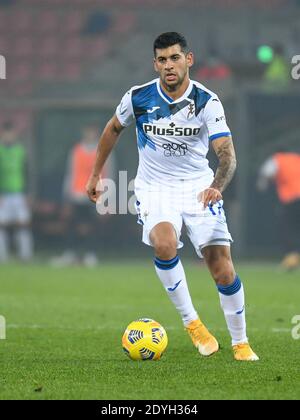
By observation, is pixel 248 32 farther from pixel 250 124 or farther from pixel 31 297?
pixel 31 297

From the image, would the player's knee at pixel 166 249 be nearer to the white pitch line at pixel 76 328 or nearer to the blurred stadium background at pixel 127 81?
the white pitch line at pixel 76 328

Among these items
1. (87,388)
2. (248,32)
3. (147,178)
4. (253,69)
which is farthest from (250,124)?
A: (87,388)

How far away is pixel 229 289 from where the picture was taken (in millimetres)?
7734

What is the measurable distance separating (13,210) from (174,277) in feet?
40.2

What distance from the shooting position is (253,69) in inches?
819

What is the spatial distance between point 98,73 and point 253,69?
239 inches

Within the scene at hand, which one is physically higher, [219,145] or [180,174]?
[219,145]

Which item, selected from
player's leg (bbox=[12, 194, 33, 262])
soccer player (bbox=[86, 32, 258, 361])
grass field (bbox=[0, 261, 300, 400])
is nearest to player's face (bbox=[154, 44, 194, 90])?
soccer player (bbox=[86, 32, 258, 361])

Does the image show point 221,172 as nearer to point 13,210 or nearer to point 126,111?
point 126,111

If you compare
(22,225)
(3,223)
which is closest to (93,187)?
(22,225)

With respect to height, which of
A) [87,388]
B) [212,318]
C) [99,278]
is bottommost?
[99,278]

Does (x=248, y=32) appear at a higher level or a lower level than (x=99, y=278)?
higher

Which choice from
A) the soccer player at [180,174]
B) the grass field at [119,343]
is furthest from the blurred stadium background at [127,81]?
the soccer player at [180,174]

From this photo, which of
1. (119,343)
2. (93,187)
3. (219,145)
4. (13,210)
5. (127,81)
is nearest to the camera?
(219,145)
